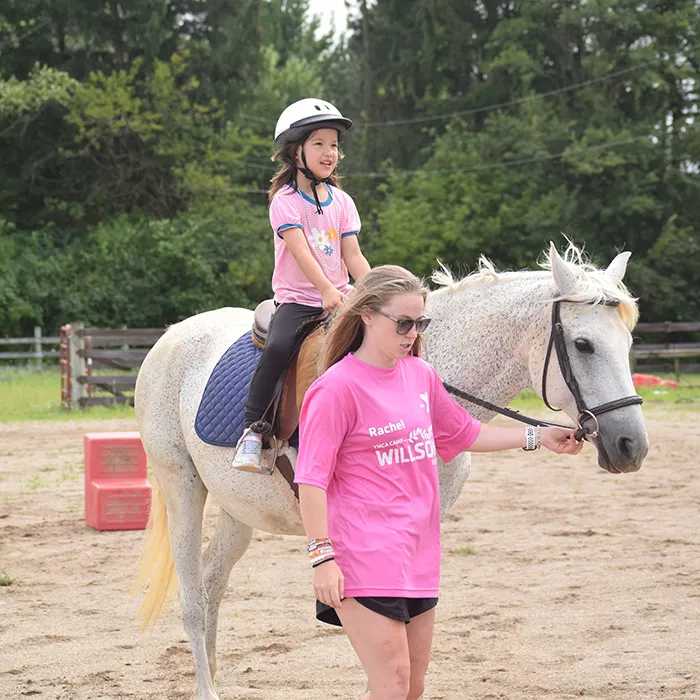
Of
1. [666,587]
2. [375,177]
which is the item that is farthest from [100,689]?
[375,177]

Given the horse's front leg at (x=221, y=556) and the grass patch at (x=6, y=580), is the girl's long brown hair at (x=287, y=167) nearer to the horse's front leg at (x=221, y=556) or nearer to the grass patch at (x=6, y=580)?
the horse's front leg at (x=221, y=556)

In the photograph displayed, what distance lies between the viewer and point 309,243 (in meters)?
4.44

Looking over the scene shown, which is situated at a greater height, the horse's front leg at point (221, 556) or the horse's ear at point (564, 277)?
the horse's ear at point (564, 277)

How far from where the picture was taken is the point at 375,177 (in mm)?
43188

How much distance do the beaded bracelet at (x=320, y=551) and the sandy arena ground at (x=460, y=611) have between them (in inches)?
81.4

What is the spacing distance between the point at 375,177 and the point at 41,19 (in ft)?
45.9

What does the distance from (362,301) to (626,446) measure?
1200 mm

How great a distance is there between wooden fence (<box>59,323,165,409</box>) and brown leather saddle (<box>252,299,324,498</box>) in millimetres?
15424

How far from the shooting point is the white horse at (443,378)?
155 inches

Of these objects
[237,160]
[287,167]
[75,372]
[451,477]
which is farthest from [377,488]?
[237,160]

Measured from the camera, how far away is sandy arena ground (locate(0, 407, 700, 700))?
5086 mm

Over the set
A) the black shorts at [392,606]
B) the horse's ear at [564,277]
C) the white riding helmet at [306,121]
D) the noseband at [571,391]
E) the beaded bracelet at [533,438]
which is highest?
the white riding helmet at [306,121]

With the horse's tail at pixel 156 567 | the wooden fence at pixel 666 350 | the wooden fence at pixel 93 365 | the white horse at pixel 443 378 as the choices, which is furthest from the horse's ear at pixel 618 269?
the wooden fence at pixel 666 350

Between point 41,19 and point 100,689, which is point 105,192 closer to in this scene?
point 41,19
